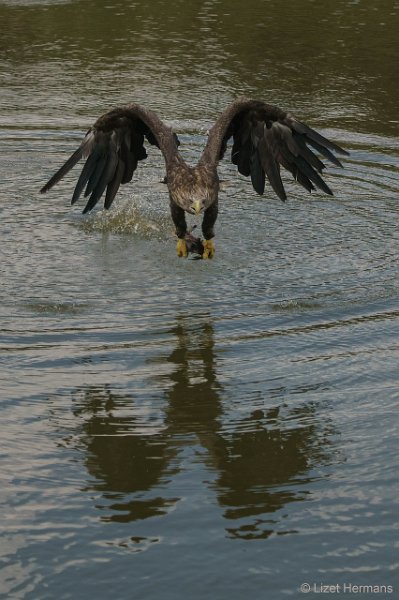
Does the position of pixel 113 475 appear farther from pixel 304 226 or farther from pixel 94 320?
pixel 304 226

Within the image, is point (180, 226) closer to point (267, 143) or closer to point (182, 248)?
point (182, 248)

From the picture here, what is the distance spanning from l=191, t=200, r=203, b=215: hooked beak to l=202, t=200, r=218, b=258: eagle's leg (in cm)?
30

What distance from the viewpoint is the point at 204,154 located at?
933 centimetres

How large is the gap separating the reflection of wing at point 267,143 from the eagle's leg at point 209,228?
393mm

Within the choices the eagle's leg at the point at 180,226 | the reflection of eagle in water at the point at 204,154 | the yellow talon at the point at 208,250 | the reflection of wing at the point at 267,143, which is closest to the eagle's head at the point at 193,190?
the reflection of eagle in water at the point at 204,154

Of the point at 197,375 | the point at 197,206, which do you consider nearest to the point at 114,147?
the point at 197,206

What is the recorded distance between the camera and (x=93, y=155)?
31.9 feet

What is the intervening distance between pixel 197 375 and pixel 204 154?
101 inches

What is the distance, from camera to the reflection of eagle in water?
9023 millimetres

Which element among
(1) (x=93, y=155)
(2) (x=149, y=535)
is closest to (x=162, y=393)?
(2) (x=149, y=535)

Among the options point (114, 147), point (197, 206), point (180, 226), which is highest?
point (114, 147)

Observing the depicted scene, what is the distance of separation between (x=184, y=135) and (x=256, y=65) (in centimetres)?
309

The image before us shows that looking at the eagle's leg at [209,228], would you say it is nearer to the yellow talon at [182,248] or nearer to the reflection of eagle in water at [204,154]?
the reflection of eagle in water at [204,154]

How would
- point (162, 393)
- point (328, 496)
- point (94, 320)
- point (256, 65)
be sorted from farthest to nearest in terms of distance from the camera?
point (256, 65) → point (94, 320) → point (162, 393) → point (328, 496)
